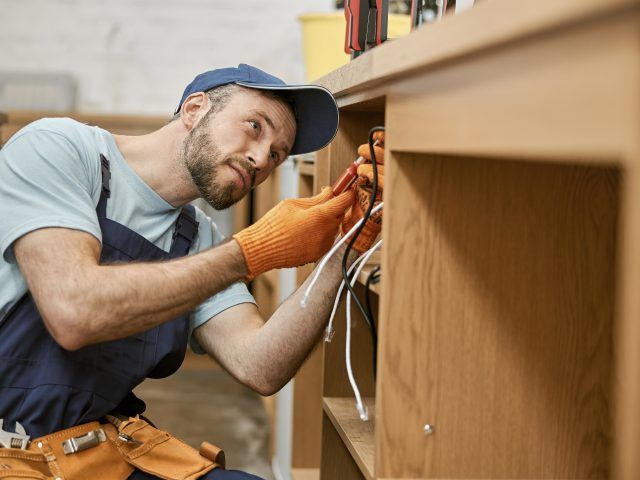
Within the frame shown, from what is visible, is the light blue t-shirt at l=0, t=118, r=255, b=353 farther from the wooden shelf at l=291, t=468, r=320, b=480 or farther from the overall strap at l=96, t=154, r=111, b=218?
the wooden shelf at l=291, t=468, r=320, b=480

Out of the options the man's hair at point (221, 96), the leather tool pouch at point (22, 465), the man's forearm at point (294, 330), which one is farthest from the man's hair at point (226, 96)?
the leather tool pouch at point (22, 465)

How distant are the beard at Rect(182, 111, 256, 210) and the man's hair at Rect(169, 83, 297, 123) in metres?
0.03

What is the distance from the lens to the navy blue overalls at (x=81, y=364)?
1.24m

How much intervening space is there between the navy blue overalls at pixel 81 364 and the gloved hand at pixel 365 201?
14.7 inches

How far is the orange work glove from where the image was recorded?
4.01 feet

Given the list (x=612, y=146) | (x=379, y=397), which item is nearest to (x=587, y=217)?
(x=379, y=397)

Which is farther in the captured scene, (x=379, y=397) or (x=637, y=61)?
(x=379, y=397)

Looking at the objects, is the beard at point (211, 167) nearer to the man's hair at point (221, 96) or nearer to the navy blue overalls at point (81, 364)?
the man's hair at point (221, 96)

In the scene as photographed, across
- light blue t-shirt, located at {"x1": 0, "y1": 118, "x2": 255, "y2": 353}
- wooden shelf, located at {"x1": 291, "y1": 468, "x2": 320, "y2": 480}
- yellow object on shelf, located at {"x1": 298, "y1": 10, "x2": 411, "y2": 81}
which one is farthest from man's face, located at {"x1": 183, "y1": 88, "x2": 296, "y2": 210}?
wooden shelf, located at {"x1": 291, "y1": 468, "x2": 320, "y2": 480}

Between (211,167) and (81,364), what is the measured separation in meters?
0.42

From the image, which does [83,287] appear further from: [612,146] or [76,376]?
[612,146]

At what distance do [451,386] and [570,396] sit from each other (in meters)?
0.17

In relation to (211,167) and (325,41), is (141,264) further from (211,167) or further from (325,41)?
(325,41)

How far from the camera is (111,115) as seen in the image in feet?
12.2
